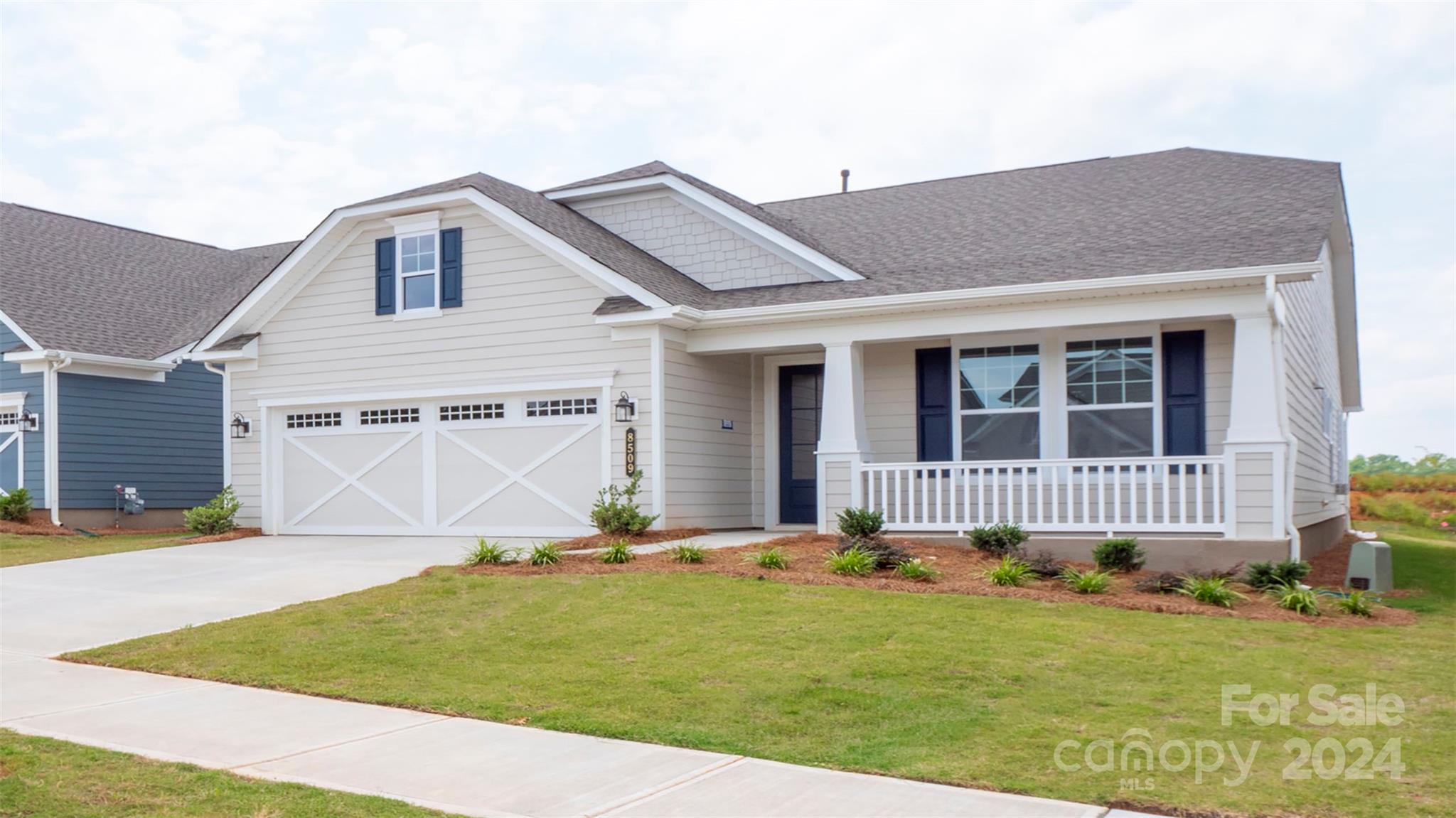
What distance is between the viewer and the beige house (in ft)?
43.4

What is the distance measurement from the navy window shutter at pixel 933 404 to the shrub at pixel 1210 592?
Answer: 493 cm

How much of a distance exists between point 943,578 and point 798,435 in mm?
6276

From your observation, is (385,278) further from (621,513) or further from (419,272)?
(621,513)

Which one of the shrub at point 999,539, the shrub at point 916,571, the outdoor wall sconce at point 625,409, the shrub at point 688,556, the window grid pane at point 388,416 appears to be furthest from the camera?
the window grid pane at point 388,416

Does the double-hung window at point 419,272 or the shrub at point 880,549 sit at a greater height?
the double-hung window at point 419,272

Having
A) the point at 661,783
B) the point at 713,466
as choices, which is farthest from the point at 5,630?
the point at 713,466

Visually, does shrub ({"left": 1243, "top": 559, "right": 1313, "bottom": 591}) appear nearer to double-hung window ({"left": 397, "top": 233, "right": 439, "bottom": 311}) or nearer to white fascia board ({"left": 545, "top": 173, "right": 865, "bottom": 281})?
white fascia board ({"left": 545, "top": 173, "right": 865, "bottom": 281})

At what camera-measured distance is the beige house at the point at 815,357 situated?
13.2 metres

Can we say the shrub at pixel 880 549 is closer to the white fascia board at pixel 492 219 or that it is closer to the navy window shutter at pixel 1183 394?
the navy window shutter at pixel 1183 394

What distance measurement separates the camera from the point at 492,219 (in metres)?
16.6

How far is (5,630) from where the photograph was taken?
10.1m

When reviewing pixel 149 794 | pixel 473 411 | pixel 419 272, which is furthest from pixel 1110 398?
pixel 149 794

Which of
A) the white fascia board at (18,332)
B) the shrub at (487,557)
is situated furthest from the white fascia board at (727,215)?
the white fascia board at (18,332)

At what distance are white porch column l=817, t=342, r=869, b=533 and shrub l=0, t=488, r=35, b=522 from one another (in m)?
14.6
